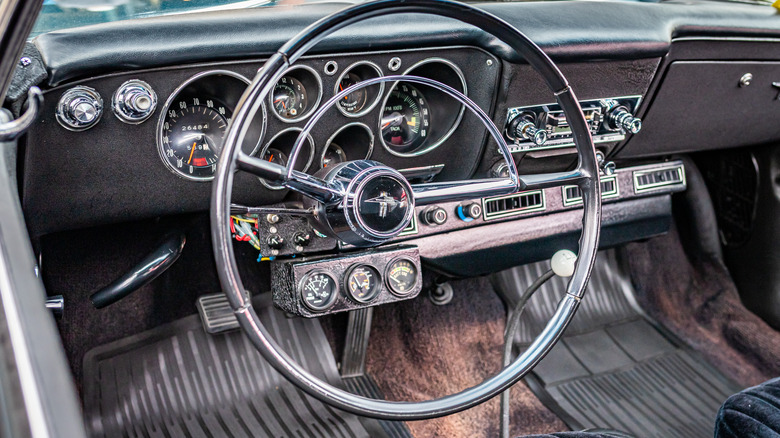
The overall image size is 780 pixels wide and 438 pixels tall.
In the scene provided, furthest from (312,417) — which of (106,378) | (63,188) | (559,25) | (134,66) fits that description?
(559,25)

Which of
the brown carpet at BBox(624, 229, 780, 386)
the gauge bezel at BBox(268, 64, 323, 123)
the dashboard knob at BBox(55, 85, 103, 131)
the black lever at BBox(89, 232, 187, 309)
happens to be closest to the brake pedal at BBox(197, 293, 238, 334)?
the black lever at BBox(89, 232, 187, 309)

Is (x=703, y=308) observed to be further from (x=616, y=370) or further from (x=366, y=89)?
(x=366, y=89)

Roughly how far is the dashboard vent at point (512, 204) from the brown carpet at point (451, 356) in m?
0.53

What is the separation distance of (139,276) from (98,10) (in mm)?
783

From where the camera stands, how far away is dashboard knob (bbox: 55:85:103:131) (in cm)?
149

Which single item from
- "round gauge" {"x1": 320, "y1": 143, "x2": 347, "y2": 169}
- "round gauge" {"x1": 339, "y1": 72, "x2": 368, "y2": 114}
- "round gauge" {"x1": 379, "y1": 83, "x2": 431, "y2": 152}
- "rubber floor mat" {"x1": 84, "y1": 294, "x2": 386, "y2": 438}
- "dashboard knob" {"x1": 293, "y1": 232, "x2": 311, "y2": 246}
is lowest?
"rubber floor mat" {"x1": 84, "y1": 294, "x2": 386, "y2": 438}

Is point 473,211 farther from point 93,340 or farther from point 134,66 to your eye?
point 93,340

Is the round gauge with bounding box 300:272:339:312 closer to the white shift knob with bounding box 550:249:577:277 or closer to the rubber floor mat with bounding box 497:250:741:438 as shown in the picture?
the white shift knob with bounding box 550:249:577:277

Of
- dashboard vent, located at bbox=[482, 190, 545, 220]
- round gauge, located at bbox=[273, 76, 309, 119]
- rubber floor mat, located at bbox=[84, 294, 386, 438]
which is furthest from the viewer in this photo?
dashboard vent, located at bbox=[482, 190, 545, 220]

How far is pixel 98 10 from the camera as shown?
1.64 m

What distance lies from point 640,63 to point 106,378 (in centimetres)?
192

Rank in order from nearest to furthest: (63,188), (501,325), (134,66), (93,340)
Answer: (134,66) < (63,188) < (93,340) < (501,325)

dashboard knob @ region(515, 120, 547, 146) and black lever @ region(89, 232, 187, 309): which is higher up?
dashboard knob @ region(515, 120, 547, 146)

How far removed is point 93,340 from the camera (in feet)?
7.32
